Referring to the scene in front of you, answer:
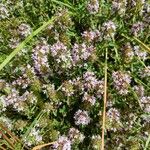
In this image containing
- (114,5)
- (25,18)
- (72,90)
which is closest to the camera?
(72,90)

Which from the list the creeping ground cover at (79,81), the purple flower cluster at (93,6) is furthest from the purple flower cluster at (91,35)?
the purple flower cluster at (93,6)

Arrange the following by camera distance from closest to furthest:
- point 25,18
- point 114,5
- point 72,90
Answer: point 72,90 < point 114,5 < point 25,18

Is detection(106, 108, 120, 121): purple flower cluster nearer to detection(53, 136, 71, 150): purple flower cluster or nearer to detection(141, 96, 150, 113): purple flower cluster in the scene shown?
detection(141, 96, 150, 113): purple flower cluster

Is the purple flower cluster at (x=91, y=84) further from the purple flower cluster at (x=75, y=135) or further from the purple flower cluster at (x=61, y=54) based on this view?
the purple flower cluster at (x=75, y=135)

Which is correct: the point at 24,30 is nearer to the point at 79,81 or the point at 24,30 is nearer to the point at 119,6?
the point at 79,81

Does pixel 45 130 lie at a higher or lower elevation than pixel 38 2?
lower

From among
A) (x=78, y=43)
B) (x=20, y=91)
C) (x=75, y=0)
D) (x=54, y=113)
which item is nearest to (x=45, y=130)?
(x=54, y=113)

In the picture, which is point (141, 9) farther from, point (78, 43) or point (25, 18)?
point (25, 18)

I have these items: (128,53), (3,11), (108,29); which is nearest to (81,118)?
(128,53)
